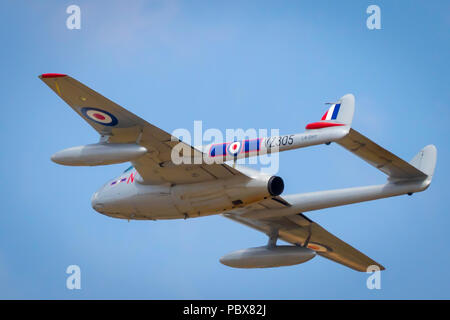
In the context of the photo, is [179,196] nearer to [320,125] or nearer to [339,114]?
[320,125]

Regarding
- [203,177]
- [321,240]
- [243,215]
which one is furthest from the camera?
[321,240]

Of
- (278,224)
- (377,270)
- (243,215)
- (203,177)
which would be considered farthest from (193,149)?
(377,270)

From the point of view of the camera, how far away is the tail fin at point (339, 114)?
28.4 meters

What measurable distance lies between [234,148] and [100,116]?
5100 millimetres

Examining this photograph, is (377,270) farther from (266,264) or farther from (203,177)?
(203,177)

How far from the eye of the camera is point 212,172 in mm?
32656

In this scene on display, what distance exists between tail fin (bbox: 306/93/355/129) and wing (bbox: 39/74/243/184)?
198 inches

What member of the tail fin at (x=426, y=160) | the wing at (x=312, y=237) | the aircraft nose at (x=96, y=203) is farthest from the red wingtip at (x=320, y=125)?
the aircraft nose at (x=96, y=203)

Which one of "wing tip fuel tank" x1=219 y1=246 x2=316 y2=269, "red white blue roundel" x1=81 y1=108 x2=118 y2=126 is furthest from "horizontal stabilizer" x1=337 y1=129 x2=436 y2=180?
"red white blue roundel" x1=81 y1=108 x2=118 y2=126

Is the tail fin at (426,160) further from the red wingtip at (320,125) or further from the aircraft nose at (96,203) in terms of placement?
the aircraft nose at (96,203)

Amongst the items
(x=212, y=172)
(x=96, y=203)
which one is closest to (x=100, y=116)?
(x=212, y=172)

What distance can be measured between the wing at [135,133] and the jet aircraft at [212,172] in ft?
0.12

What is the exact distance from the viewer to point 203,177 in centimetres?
3303

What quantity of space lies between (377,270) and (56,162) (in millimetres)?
17594
